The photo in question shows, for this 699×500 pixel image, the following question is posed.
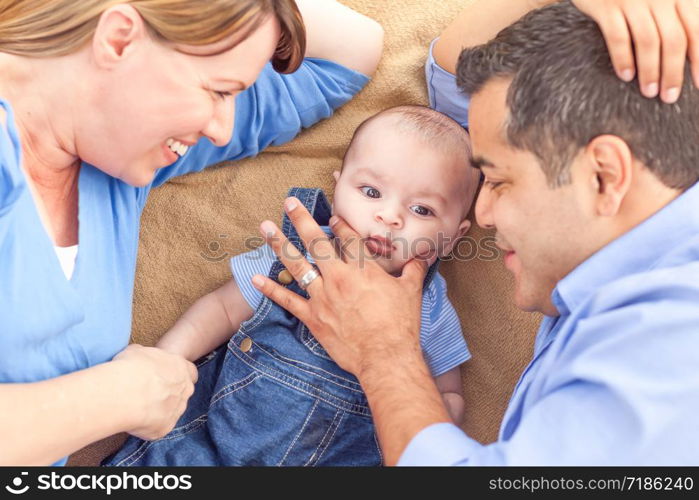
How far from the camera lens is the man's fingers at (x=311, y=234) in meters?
1.72

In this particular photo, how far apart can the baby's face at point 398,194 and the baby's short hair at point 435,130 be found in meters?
0.02

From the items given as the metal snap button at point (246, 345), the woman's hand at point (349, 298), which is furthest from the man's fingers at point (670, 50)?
the metal snap button at point (246, 345)

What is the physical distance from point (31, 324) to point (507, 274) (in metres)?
1.15

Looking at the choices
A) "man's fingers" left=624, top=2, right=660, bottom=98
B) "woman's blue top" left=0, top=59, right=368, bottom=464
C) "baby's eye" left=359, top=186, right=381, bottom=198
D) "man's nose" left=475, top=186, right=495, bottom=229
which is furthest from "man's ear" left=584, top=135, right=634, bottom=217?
"woman's blue top" left=0, top=59, right=368, bottom=464

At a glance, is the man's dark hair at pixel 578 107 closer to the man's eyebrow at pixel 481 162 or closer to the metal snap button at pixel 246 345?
the man's eyebrow at pixel 481 162

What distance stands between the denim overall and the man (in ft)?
0.52

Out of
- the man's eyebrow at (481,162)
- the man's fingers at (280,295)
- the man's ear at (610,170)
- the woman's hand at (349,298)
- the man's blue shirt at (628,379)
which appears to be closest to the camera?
the man's blue shirt at (628,379)

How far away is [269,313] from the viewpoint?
1.75m

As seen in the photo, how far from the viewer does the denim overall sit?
66.2 inches

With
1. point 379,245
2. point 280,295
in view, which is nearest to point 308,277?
point 280,295

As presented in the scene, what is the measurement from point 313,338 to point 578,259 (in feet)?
2.18

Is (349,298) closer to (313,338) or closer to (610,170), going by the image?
(313,338)

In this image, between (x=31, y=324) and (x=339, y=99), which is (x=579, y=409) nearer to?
(x=31, y=324)
